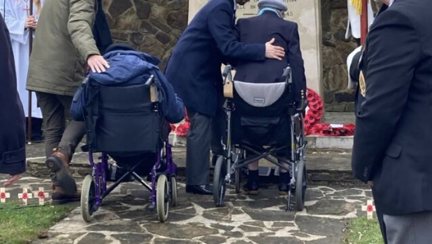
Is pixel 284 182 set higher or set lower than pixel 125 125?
lower

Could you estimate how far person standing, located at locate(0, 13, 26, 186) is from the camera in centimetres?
390

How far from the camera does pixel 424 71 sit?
332 cm

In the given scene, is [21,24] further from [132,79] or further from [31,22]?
[132,79]

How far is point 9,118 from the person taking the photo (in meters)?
3.97

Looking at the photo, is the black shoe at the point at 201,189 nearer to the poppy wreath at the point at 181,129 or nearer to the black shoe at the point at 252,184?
the black shoe at the point at 252,184

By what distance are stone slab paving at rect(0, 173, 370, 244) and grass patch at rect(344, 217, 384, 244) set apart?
67 millimetres

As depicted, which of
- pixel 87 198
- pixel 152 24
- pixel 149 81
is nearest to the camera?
pixel 149 81

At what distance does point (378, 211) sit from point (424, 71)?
0.63 m

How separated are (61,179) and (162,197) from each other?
0.93 metres

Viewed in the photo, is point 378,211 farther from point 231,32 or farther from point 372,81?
point 231,32

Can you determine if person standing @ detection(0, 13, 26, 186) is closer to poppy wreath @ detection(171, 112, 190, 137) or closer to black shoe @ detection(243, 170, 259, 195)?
black shoe @ detection(243, 170, 259, 195)

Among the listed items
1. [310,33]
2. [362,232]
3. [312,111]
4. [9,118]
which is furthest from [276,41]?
[9,118]

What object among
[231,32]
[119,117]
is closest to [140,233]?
[119,117]

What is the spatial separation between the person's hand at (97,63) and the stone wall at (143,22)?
6.89 metres
